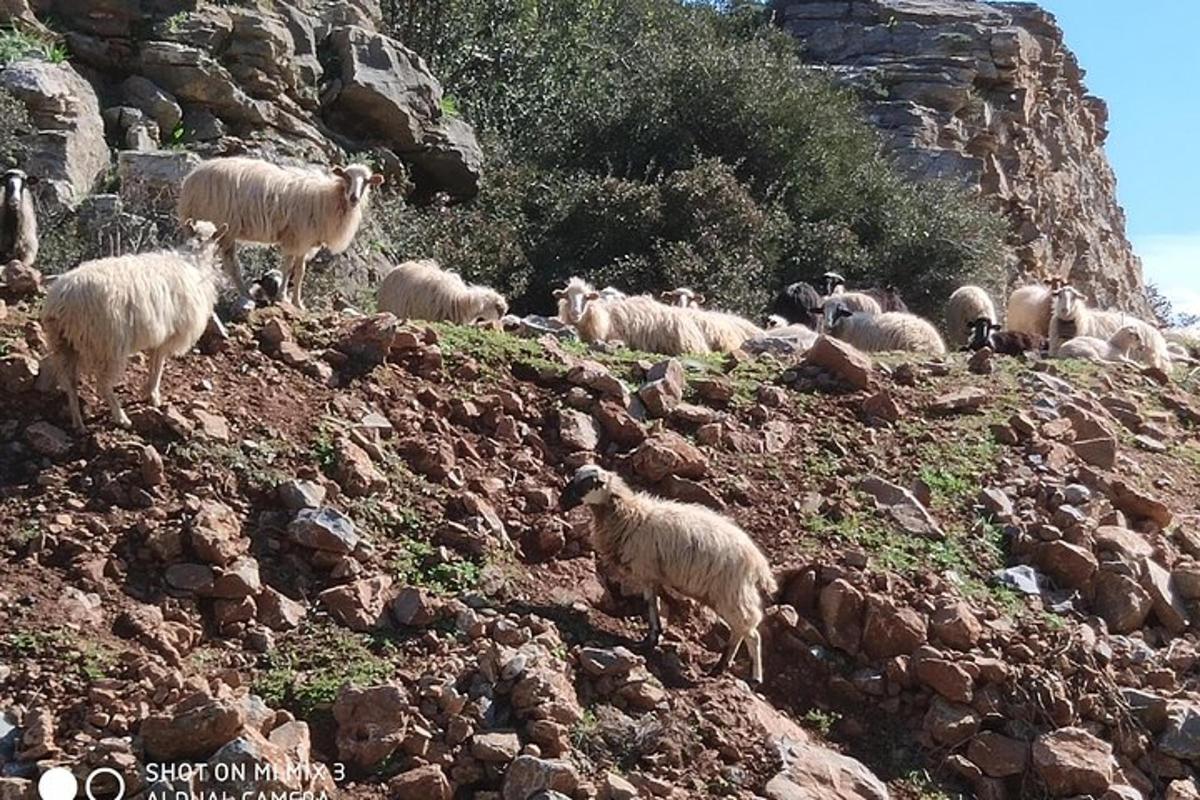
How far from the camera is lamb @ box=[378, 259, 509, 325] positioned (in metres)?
12.5

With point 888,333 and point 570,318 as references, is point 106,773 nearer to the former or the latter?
point 570,318

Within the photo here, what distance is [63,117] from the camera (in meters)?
15.0

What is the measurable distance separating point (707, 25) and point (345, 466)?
73.6ft

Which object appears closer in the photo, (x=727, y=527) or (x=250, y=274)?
(x=727, y=527)

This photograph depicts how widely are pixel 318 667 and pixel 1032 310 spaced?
482 inches

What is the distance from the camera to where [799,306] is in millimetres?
17234

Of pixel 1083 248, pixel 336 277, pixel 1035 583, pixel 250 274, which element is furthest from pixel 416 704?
pixel 1083 248

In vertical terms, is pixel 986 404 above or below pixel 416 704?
above

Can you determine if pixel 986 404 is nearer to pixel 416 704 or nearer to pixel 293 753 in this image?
pixel 416 704


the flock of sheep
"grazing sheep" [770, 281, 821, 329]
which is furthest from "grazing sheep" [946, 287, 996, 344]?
"grazing sheep" [770, 281, 821, 329]

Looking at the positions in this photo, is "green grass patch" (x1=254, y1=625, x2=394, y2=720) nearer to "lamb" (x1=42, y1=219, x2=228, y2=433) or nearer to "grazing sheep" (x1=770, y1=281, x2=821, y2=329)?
"lamb" (x1=42, y1=219, x2=228, y2=433)

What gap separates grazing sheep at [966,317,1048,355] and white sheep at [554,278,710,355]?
3.14 m

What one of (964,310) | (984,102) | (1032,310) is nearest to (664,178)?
(964,310)

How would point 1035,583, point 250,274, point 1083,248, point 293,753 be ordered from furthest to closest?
point 1083,248 < point 250,274 < point 1035,583 < point 293,753
